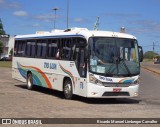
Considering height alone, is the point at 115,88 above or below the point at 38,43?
below

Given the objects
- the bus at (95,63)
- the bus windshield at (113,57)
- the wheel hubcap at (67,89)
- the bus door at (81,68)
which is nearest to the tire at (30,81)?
the bus at (95,63)

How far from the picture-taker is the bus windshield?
53.7ft

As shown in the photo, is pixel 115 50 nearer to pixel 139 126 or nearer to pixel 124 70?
pixel 124 70

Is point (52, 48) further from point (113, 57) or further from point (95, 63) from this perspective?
point (113, 57)

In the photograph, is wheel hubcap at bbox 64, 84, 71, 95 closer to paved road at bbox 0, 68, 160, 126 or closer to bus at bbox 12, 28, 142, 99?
bus at bbox 12, 28, 142, 99

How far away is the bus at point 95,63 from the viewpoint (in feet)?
53.5

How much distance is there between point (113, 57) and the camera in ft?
54.5

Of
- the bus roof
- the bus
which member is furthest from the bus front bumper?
the bus roof

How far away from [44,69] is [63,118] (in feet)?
27.4

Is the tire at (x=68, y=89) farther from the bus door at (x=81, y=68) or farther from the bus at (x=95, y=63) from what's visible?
the bus door at (x=81, y=68)

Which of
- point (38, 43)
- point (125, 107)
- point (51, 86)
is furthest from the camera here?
point (38, 43)

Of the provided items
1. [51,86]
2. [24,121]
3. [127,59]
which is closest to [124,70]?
[127,59]

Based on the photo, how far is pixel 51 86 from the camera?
19.4 metres

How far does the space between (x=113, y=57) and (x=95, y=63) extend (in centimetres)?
79
